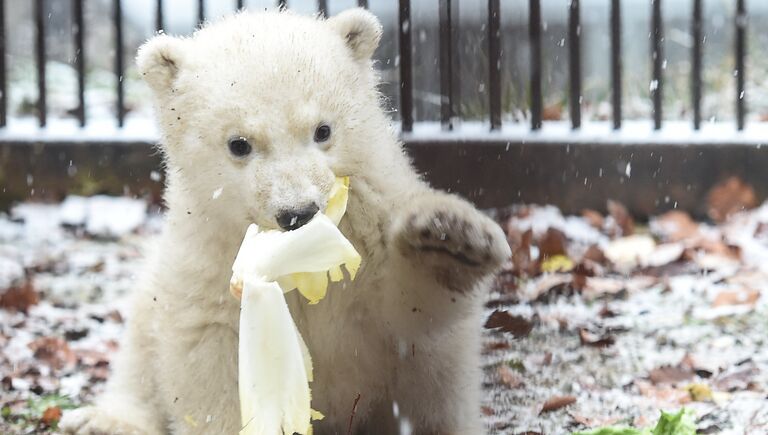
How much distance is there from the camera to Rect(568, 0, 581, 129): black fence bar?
17.6 feet

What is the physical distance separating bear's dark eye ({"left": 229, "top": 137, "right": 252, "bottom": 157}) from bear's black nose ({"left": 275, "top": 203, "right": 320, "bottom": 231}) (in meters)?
0.26

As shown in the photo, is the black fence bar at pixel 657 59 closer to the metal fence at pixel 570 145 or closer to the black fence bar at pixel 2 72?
the metal fence at pixel 570 145

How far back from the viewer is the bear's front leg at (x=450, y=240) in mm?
2201

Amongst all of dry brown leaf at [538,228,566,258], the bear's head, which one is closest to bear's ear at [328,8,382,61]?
the bear's head

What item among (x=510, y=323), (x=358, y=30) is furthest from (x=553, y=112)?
(x=358, y=30)

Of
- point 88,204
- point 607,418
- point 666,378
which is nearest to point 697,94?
point 666,378

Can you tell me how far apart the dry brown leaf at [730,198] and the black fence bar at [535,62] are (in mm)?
1025

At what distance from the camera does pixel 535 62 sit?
5484 millimetres

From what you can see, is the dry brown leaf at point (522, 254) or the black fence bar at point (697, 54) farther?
the black fence bar at point (697, 54)

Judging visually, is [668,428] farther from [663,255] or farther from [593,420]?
[663,255]

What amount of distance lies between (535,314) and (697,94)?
2.18 m

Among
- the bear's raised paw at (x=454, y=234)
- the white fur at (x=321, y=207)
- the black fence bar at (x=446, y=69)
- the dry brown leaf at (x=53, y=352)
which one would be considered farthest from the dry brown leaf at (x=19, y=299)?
the bear's raised paw at (x=454, y=234)

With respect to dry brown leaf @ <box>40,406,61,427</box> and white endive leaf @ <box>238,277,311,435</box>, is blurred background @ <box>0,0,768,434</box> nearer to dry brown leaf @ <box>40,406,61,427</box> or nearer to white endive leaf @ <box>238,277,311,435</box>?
dry brown leaf @ <box>40,406,61,427</box>

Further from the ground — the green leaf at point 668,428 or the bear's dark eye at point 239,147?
the bear's dark eye at point 239,147
